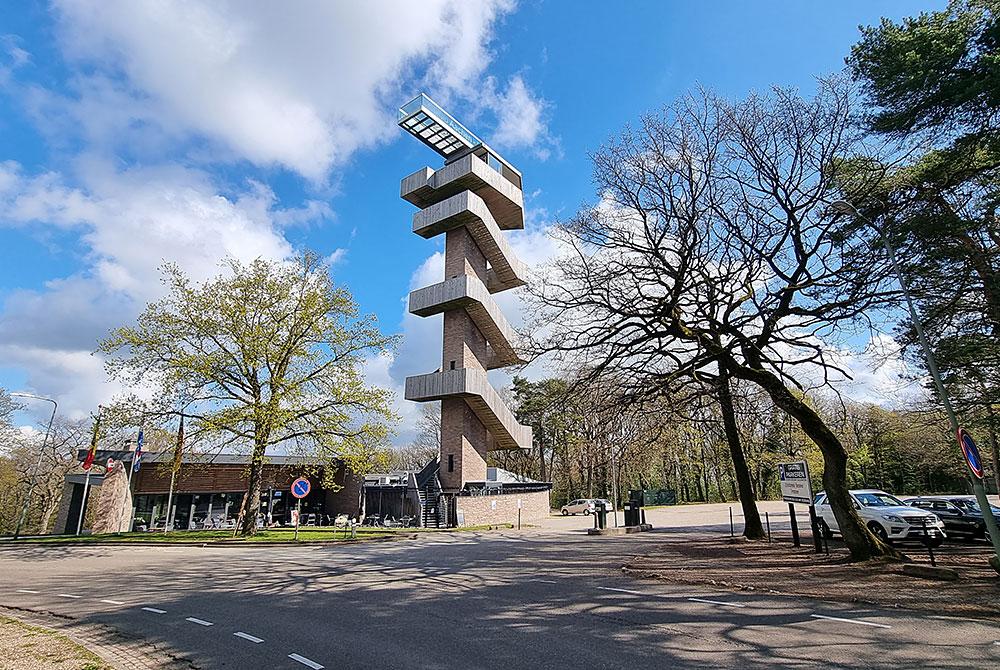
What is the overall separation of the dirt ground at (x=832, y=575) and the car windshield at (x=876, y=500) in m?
1.92

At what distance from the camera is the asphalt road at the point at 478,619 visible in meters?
A: 6.39

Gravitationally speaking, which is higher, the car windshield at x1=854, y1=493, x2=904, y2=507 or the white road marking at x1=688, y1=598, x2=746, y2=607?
the car windshield at x1=854, y1=493, x2=904, y2=507

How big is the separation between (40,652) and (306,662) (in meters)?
3.61

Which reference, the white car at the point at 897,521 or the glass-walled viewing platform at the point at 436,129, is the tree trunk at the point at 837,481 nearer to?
the white car at the point at 897,521

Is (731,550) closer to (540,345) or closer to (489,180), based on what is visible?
(540,345)

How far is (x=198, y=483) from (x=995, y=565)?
37488mm

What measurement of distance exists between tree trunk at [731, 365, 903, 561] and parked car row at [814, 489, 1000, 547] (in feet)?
4.82

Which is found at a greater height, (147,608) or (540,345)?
(540,345)

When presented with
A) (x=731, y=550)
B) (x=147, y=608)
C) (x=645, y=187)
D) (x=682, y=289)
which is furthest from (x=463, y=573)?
(x=645, y=187)

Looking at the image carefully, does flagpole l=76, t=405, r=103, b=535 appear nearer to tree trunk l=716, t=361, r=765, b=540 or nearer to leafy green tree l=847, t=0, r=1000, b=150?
tree trunk l=716, t=361, r=765, b=540

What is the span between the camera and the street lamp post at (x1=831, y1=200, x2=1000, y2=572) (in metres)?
9.58

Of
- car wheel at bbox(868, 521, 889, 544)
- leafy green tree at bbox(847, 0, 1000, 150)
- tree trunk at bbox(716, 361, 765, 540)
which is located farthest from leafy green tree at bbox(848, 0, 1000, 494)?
tree trunk at bbox(716, 361, 765, 540)

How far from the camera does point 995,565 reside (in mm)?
10305

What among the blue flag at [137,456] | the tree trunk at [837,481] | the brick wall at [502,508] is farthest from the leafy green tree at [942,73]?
the blue flag at [137,456]
